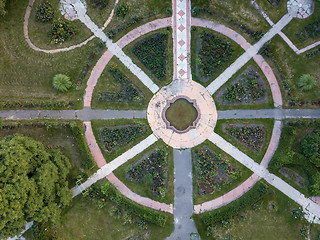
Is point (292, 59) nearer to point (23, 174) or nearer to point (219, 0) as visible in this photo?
point (219, 0)

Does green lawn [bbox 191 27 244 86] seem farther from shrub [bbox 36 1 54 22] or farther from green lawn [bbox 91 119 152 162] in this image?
shrub [bbox 36 1 54 22]

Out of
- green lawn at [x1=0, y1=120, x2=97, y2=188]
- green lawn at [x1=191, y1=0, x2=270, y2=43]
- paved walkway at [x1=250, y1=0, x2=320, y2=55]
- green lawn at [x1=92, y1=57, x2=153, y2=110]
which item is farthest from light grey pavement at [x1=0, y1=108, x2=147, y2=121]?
paved walkway at [x1=250, y1=0, x2=320, y2=55]

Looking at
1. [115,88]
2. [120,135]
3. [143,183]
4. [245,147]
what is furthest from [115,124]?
[245,147]

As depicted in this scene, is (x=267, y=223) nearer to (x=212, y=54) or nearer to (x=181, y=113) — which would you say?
(x=181, y=113)

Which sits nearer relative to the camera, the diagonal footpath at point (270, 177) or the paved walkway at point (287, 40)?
the diagonal footpath at point (270, 177)

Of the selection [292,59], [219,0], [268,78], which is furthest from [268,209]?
[219,0]

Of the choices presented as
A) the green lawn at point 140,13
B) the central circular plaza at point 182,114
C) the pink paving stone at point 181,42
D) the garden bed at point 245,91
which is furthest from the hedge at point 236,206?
the green lawn at point 140,13

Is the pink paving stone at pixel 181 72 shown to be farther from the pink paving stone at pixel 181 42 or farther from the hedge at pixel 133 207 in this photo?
the hedge at pixel 133 207
